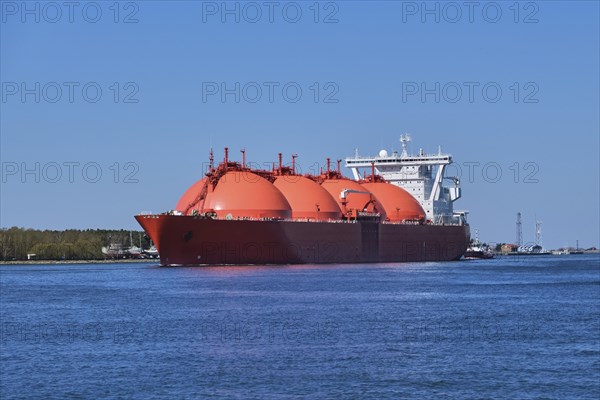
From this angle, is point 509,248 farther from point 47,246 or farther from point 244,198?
point 244,198

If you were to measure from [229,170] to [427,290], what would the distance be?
28.7 metres

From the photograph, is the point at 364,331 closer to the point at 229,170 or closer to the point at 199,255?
the point at 199,255

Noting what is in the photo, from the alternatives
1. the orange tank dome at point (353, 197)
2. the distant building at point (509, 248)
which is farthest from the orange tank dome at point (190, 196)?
the distant building at point (509, 248)

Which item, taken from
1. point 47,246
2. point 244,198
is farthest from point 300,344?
point 47,246

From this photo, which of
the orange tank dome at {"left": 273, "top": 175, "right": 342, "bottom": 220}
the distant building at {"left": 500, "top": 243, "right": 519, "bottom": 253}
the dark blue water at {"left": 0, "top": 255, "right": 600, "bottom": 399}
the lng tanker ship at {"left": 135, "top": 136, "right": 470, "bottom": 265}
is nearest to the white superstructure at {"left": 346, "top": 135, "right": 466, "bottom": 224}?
the lng tanker ship at {"left": 135, "top": 136, "right": 470, "bottom": 265}

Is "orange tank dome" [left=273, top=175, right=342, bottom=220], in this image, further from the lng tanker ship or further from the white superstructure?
the white superstructure

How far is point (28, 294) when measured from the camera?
1676 inches

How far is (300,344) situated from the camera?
23.6 meters

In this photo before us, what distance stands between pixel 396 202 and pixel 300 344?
205ft

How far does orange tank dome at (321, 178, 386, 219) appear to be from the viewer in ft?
260

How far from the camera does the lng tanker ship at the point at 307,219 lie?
6169cm

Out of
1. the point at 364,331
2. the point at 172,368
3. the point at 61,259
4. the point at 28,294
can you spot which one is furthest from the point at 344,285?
the point at 61,259

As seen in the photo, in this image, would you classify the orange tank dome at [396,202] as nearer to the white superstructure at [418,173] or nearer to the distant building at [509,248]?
the white superstructure at [418,173]

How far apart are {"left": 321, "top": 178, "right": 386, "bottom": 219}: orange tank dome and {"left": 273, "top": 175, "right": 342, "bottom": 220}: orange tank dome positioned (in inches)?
133
